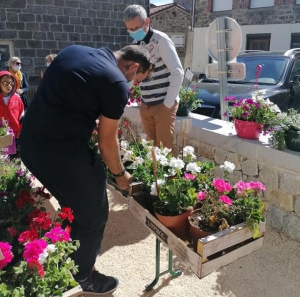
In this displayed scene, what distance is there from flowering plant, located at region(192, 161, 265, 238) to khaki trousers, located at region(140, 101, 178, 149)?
1.29m

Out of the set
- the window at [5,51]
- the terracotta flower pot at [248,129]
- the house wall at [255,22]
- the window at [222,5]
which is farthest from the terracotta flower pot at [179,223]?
the window at [222,5]

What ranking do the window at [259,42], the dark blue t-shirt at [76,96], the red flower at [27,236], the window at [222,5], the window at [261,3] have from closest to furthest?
the red flower at [27,236] → the dark blue t-shirt at [76,96] → the window at [261,3] → the window at [259,42] → the window at [222,5]

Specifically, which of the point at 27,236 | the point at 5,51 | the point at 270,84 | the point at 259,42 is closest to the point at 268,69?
the point at 270,84

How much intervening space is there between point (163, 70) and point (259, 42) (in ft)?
46.3

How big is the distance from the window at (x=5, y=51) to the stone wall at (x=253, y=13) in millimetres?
10958

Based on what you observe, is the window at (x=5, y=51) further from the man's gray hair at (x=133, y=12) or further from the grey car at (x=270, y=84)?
the man's gray hair at (x=133, y=12)

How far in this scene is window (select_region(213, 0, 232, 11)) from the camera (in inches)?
639

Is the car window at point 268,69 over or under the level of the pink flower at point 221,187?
over

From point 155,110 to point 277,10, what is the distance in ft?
45.7

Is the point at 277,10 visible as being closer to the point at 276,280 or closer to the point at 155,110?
the point at 155,110

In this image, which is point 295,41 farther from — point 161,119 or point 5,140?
point 5,140

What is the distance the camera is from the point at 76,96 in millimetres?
1692

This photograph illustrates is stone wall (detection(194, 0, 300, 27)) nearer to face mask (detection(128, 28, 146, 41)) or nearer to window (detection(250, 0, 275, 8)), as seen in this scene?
window (detection(250, 0, 275, 8))

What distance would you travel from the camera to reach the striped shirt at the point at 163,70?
306 cm
